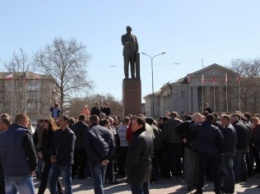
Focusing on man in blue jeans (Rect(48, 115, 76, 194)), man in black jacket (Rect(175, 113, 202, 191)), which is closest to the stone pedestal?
man in black jacket (Rect(175, 113, 202, 191))

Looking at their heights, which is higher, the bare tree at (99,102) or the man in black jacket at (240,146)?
the bare tree at (99,102)

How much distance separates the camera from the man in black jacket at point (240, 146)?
1261 centimetres

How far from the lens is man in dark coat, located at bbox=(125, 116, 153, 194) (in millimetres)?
7656

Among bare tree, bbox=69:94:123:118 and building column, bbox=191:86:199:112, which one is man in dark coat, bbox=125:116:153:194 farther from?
building column, bbox=191:86:199:112

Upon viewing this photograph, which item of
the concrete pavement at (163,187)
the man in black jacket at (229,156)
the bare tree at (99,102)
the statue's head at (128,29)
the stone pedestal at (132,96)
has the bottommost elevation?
the concrete pavement at (163,187)

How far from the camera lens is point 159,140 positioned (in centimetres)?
1325

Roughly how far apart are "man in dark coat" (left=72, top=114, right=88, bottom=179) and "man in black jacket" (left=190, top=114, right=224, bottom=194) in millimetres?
4230

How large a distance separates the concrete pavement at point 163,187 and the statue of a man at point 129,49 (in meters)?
8.83

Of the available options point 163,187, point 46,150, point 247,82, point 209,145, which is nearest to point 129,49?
point 163,187

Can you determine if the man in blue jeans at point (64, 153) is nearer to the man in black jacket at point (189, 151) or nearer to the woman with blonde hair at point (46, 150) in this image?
the woman with blonde hair at point (46, 150)

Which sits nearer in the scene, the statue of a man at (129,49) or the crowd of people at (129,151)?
the crowd of people at (129,151)

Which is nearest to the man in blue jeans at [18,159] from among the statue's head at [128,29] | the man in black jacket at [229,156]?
the man in black jacket at [229,156]

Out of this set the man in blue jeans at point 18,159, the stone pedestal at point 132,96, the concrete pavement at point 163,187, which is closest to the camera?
the man in blue jeans at point 18,159

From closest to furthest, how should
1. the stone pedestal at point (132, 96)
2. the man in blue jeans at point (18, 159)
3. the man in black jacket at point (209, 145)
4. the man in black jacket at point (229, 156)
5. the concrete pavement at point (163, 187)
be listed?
the man in blue jeans at point (18, 159), the man in black jacket at point (209, 145), the man in black jacket at point (229, 156), the concrete pavement at point (163, 187), the stone pedestal at point (132, 96)
